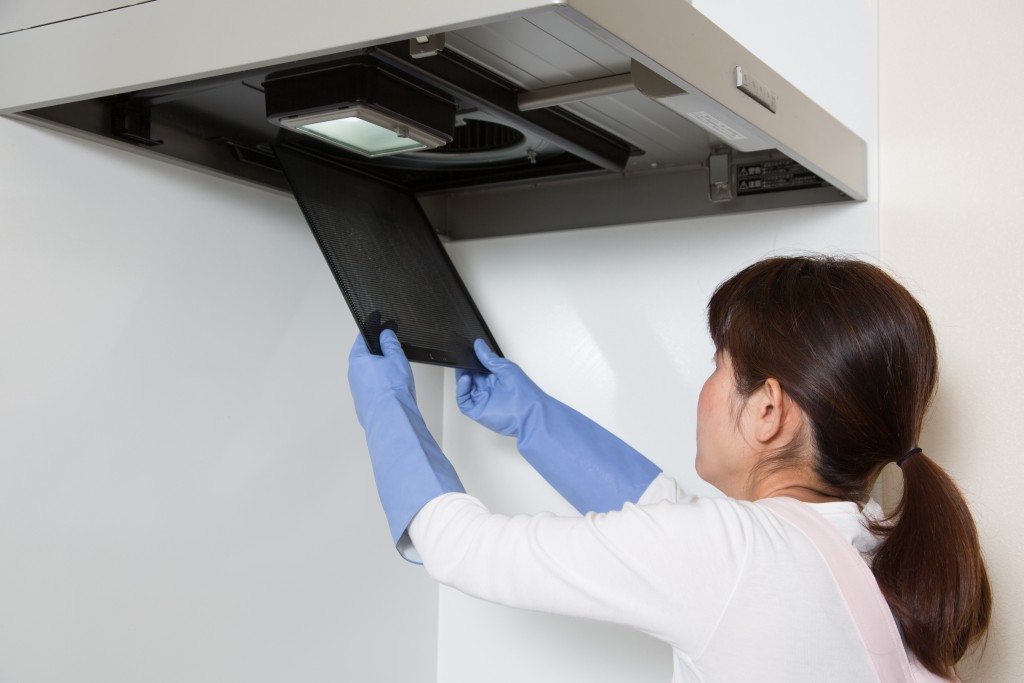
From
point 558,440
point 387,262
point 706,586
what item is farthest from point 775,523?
point 387,262

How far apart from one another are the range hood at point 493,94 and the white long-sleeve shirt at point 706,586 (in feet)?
1.21

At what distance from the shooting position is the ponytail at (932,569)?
83cm

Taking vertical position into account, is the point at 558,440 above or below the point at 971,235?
below

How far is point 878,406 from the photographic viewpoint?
862mm

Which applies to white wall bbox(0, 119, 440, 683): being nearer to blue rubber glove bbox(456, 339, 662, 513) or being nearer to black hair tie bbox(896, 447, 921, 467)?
blue rubber glove bbox(456, 339, 662, 513)

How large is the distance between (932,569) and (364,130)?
26.3 inches

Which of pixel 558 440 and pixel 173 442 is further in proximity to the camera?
pixel 558 440

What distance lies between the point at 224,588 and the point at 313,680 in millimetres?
217

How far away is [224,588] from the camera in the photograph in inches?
45.3

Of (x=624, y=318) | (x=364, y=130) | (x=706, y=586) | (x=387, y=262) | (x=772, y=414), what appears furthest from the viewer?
(x=624, y=318)

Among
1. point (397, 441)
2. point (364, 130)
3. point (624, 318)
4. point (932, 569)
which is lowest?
point (932, 569)

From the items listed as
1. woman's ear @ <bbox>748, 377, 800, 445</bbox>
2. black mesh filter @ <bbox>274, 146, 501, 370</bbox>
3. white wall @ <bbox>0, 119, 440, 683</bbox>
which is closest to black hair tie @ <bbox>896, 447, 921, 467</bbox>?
woman's ear @ <bbox>748, 377, 800, 445</bbox>

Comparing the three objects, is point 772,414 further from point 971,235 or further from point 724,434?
point 971,235

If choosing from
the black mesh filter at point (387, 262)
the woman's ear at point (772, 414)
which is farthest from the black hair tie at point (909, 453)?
the black mesh filter at point (387, 262)
